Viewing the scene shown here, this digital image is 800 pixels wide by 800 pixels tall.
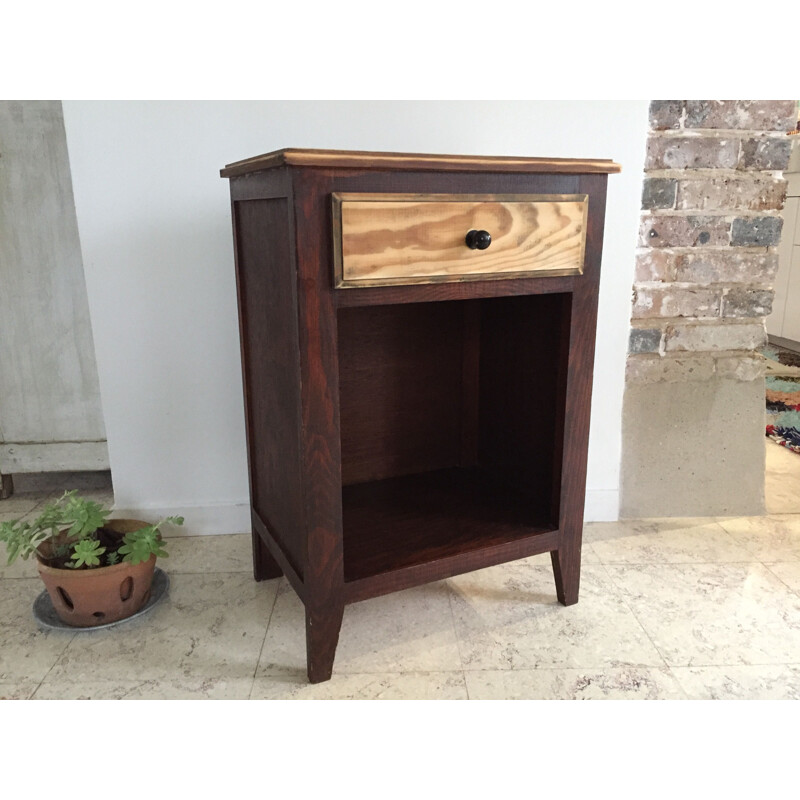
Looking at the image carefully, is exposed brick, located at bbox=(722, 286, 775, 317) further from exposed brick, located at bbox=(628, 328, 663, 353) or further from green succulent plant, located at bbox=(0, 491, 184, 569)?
green succulent plant, located at bbox=(0, 491, 184, 569)

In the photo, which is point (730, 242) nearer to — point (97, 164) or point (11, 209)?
point (97, 164)

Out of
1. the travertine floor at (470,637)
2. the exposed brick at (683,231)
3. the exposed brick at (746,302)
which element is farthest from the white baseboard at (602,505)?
the exposed brick at (683,231)

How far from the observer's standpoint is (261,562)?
1572 millimetres

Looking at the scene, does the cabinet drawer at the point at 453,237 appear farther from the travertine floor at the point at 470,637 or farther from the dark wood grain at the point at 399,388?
the travertine floor at the point at 470,637

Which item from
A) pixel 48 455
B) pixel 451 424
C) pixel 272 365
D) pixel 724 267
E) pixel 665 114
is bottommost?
pixel 48 455

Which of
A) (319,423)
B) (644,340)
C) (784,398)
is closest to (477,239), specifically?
(319,423)

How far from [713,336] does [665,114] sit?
57 centimetres

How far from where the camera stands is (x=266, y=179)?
1162mm

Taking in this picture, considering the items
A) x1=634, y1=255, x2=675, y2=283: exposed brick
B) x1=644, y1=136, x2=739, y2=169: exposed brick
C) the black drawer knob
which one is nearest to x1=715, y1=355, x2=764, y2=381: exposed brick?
x1=634, y1=255, x2=675, y2=283: exposed brick

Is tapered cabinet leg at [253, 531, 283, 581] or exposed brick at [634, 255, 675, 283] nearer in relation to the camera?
tapered cabinet leg at [253, 531, 283, 581]

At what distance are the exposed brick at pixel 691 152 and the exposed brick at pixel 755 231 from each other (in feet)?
0.50

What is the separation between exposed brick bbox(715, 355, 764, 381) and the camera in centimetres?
183

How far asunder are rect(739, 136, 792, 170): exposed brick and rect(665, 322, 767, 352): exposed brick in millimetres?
393

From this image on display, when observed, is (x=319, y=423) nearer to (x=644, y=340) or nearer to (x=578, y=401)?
(x=578, y=401)
